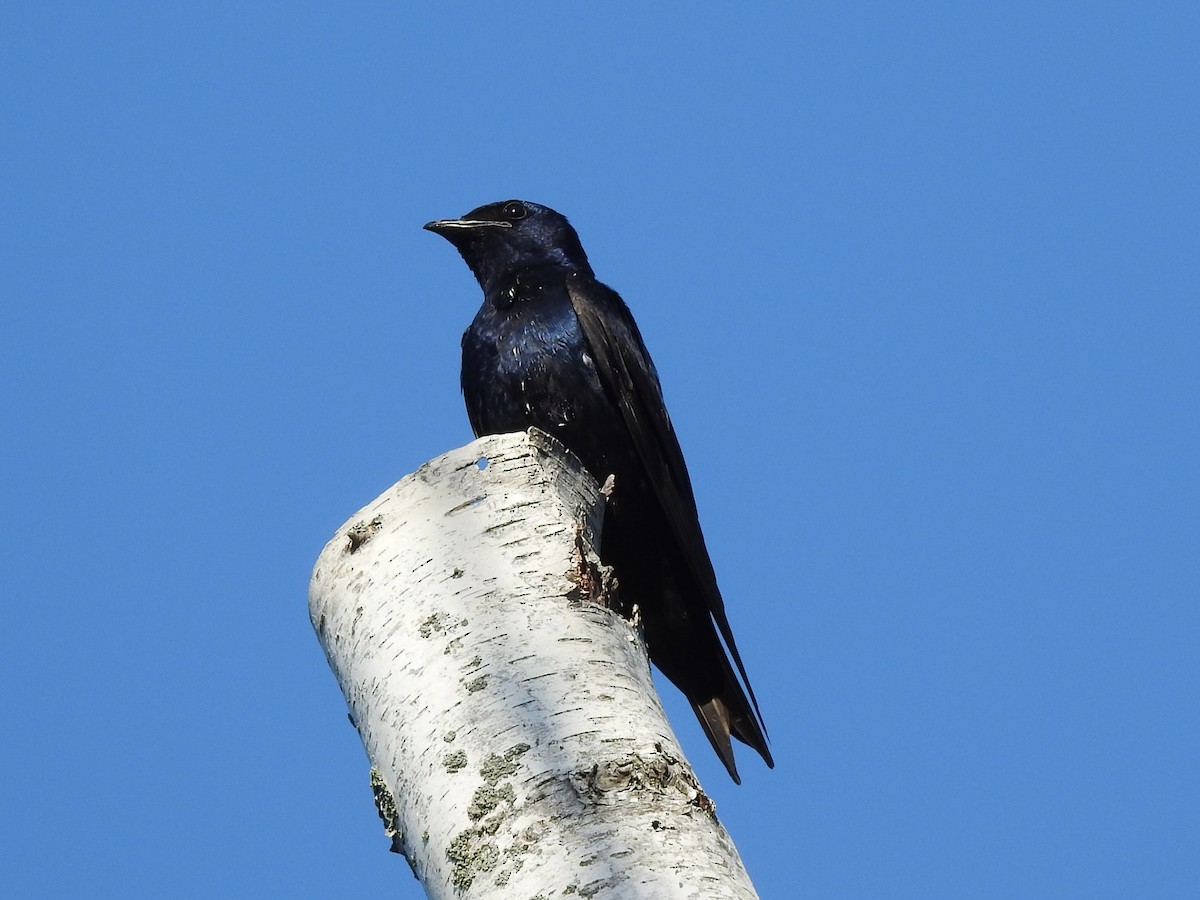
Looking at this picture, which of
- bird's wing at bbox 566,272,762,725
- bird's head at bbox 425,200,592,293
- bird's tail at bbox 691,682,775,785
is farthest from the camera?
bird's head at bbox 425,200,592,293

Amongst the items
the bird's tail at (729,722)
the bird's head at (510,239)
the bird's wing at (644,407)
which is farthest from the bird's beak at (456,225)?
the bird's tail at (729,722)

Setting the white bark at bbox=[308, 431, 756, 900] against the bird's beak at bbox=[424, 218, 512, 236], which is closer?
the white bark at bbox=[308, 431, 756, 900]

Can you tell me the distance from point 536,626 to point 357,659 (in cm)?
44

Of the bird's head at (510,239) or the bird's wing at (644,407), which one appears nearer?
the bird's wing at (644,407)

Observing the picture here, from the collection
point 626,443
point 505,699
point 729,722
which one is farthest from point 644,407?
point 505,699

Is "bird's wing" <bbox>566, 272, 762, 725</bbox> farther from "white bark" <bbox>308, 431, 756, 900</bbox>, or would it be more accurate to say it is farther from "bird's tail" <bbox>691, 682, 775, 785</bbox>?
"white bark" <bbox>308, 431, 756, 900</bbox>

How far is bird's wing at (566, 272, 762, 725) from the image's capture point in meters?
5.18

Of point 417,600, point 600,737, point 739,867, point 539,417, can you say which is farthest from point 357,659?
point 539,417

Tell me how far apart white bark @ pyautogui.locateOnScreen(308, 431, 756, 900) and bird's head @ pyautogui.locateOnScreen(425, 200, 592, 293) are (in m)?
2.71

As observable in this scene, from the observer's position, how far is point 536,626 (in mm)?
2783

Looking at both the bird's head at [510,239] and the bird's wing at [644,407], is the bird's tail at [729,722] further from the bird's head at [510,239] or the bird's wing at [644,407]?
the bird's head at [510,239]

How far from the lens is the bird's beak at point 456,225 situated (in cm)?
631

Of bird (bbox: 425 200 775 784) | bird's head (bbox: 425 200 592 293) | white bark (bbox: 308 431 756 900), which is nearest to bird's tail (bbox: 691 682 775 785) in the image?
bird (bbox: 425 200 775 784)

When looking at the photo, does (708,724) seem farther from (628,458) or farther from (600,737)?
(600,737)
